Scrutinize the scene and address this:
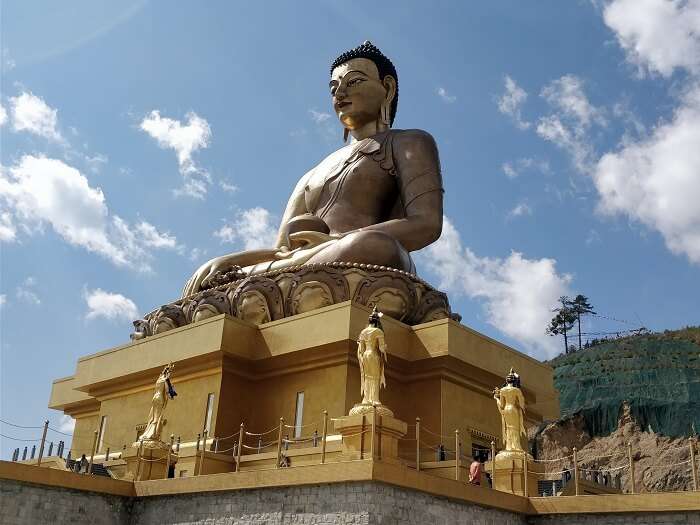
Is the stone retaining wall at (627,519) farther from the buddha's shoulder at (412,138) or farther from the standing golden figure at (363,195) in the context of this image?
the buddha's shoulder at (412,138)

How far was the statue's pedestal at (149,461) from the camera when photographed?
9.92 m

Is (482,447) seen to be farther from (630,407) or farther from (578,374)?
(578,374)

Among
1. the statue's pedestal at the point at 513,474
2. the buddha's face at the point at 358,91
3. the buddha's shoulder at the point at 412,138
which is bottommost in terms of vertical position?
the statue's pedestal at the point at 513,474

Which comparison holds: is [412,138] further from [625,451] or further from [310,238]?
[625,451]

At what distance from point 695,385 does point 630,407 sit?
10.9 feet

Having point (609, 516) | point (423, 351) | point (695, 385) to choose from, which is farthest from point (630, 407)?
point (609, 516)

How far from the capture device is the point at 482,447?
12.2 meters

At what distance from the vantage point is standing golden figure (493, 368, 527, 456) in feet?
31.6

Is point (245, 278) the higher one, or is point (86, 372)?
point (245, 278)

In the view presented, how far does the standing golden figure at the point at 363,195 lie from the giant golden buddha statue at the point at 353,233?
21mm

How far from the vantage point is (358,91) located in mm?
17234

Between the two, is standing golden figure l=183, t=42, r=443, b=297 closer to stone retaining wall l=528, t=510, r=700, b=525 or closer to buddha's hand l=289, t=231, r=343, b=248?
buddha's hand l=289, t=231, r=343, b=248

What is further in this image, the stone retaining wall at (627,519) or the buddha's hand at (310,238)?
the buddha's hand at (310,238)

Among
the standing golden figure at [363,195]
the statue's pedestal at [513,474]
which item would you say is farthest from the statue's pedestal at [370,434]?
the standing golden figure at [363,195]
